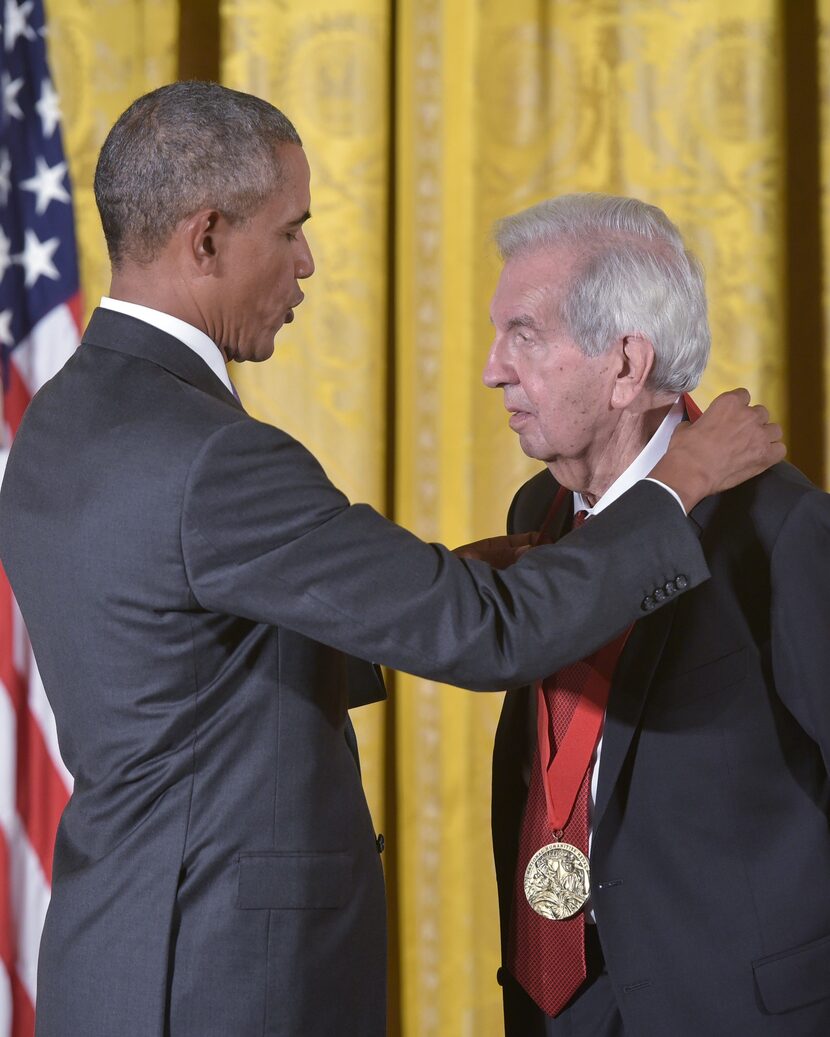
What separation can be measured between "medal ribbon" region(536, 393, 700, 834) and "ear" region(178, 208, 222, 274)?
660 millimetres

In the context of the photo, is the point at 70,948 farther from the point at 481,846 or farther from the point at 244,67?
the point at 244,67

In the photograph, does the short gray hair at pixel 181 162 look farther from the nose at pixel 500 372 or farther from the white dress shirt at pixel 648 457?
the white dress shirt at pixel 648 457

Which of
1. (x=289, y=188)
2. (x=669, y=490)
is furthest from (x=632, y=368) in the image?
(x=289, y=188)

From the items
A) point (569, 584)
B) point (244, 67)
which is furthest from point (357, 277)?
point (569, 584)

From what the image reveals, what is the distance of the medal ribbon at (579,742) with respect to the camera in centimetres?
158

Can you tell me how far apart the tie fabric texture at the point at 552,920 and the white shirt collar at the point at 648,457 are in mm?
235

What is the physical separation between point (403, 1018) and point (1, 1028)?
91cm

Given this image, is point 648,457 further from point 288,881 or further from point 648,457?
point 288,881

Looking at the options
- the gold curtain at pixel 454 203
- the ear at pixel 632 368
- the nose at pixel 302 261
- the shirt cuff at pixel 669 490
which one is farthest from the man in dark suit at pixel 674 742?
the gold curtain at pixel 454 203

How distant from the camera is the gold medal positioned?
1.59m

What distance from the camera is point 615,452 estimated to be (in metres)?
1.71

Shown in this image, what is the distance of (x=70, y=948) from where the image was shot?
1471mm

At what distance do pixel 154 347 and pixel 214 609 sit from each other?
0.32 m

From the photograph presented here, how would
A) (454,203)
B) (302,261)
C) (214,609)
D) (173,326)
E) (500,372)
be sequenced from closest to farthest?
1. (214,609)
2. (173,326)
3. (302,261)
4. (500,372)
5. (454,203)
